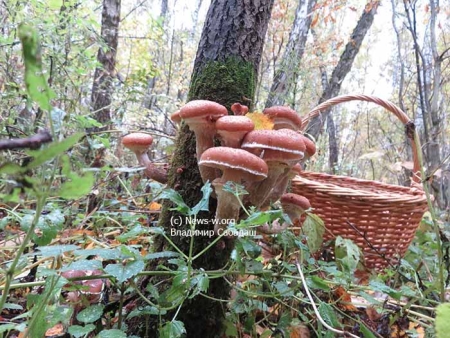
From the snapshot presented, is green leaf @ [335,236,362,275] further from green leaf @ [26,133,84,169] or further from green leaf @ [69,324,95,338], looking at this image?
green leaf @ [26,133,84,169]

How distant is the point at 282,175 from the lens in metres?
1.31

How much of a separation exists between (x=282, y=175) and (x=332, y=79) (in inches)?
238

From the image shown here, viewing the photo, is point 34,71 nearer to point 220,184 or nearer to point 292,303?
point 220,184

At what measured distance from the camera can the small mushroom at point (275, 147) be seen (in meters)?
1.04

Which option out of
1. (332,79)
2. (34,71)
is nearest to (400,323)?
(34,71)

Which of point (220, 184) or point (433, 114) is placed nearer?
point (220, 184)

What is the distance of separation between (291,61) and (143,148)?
10.3ft

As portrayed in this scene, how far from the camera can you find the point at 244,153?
1.01 meters

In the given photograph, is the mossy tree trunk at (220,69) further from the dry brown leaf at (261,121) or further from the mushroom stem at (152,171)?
the dry brown leaf at (261,121)

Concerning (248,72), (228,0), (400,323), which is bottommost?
(400,323)

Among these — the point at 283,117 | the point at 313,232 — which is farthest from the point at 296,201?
the point at 283,117

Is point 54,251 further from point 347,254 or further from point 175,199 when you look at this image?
point 347,254

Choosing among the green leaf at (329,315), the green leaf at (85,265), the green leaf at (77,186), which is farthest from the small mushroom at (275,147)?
the green leaf at (77,186)

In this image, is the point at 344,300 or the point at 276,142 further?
the point at 344,300
